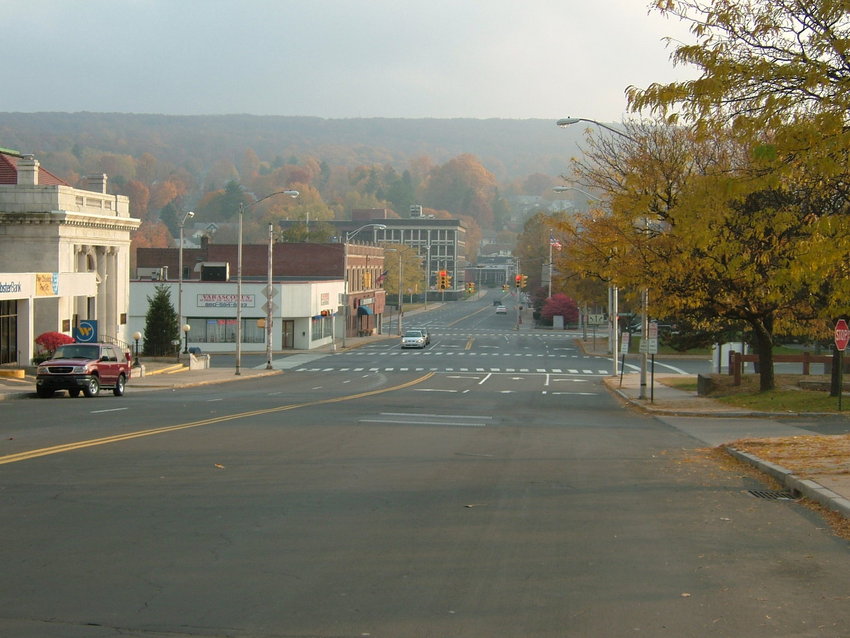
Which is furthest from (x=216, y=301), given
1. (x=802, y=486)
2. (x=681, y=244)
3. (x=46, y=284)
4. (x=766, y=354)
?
(x=802, y=486)

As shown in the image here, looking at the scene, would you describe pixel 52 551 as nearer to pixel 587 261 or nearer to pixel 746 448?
pixel 746 448

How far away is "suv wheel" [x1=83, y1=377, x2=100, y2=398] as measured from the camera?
31766 mm

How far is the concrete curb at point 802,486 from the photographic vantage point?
36.8ft

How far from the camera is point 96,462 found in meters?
14.0

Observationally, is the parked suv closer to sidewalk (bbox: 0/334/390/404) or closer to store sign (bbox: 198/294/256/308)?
sidewalk (bbox: 0/334/390/404)

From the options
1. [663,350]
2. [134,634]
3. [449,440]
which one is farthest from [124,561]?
[663,350]

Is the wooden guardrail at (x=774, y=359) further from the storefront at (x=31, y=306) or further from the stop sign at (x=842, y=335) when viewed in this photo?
the storefront at (x=31, y=306)

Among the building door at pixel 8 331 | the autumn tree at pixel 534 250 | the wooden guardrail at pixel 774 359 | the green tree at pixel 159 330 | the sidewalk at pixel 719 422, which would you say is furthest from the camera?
the autumn tree at pixel 534 250

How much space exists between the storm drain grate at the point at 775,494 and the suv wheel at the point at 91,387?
24.1m

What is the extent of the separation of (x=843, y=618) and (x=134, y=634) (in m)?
5.03

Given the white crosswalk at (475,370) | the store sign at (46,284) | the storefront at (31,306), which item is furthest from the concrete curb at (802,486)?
the white crosswalk at (475,370)

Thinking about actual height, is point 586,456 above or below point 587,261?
below

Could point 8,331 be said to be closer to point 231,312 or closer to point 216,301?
point 216,301

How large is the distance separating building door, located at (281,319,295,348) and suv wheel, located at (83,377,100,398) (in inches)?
1811
